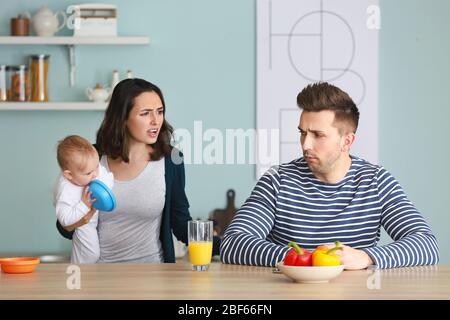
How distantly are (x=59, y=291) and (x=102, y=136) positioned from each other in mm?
1153

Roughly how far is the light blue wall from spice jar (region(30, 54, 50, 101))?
9 centimetres

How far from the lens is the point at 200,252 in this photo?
95.7 inches

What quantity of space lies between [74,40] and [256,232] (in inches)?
81.2

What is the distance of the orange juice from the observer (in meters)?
2.41

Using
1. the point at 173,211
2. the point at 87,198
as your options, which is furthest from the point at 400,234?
the point at 87,198

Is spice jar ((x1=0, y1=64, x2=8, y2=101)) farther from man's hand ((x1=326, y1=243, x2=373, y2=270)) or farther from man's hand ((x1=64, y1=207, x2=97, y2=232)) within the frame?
man's hand ((x1=326, y1=243, x2=373, y2=270))

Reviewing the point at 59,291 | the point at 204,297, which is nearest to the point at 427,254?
the point at 204,297

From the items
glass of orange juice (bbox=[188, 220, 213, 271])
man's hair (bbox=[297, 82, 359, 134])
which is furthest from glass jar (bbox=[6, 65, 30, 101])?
glass of orange juice (bbox=[188, 220, 213, 271])

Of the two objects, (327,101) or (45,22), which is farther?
(45,22)

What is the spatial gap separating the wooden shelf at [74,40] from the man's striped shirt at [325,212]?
5.90 feet

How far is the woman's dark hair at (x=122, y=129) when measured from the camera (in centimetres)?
314

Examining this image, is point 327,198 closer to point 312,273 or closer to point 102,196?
Result: point 312,273

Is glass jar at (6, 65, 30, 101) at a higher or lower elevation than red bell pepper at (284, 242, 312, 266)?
higher
